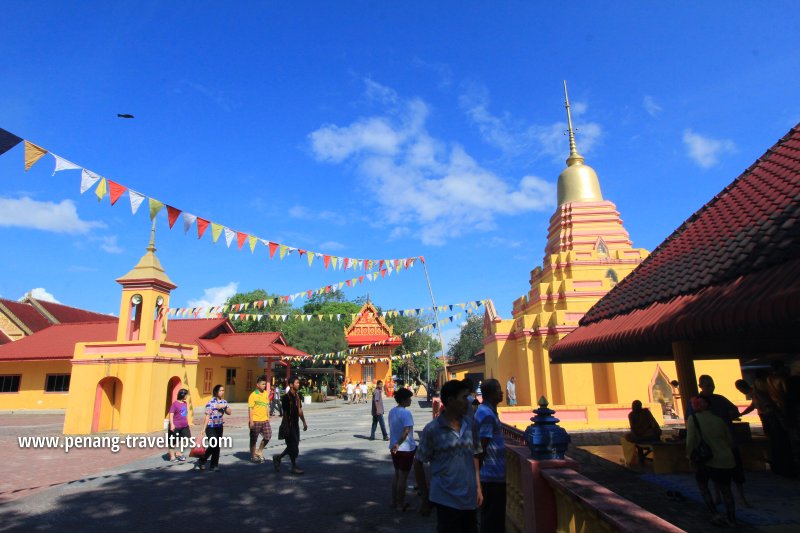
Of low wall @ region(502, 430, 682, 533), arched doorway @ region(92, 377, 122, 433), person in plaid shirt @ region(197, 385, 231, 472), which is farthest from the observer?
arched doorway @ region(92, 377, 122, 433)

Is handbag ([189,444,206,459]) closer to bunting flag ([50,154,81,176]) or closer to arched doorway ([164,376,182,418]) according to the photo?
bunting flag ([50,154,81,176])

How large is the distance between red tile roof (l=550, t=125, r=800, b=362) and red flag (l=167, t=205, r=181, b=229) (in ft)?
26.9

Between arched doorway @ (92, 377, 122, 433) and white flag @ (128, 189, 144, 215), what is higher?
white flag @ (128, 189, 144, 215)

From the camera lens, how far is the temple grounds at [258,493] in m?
5.80

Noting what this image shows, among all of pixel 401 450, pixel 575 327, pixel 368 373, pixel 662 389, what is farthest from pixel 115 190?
pixel 368 373

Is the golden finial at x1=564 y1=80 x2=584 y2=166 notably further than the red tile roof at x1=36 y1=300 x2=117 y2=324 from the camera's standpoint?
No

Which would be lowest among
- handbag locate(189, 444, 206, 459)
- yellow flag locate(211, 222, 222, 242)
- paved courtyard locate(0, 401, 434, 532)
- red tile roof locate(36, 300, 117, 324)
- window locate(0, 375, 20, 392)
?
paved courtyard locate(0, 401, 434, 532)

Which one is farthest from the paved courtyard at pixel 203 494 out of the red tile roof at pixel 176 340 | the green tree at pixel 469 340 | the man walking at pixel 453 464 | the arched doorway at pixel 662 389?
the green tree at pixel 469 340

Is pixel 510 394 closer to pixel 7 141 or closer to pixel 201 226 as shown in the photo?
pixel 201 226

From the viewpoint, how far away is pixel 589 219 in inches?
821

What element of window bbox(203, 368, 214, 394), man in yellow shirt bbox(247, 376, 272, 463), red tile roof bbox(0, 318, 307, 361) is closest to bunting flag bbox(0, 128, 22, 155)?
man in yellow shirt bbox(247, 376, 272, 463)

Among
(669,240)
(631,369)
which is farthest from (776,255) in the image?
(631,369)

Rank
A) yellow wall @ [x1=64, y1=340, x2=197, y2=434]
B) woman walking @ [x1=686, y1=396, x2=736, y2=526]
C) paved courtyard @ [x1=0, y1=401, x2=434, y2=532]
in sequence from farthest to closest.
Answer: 1. yellow wall @ [x1=64, y1=340, x2=197, y2=434]
2. paved courtyard @ [x1=0, y1=401, x2=434, y2=532]
3. woman walking @ [x1=686, y1=396, x2=736, y2=526]

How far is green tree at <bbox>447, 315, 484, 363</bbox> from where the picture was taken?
5953 cm
